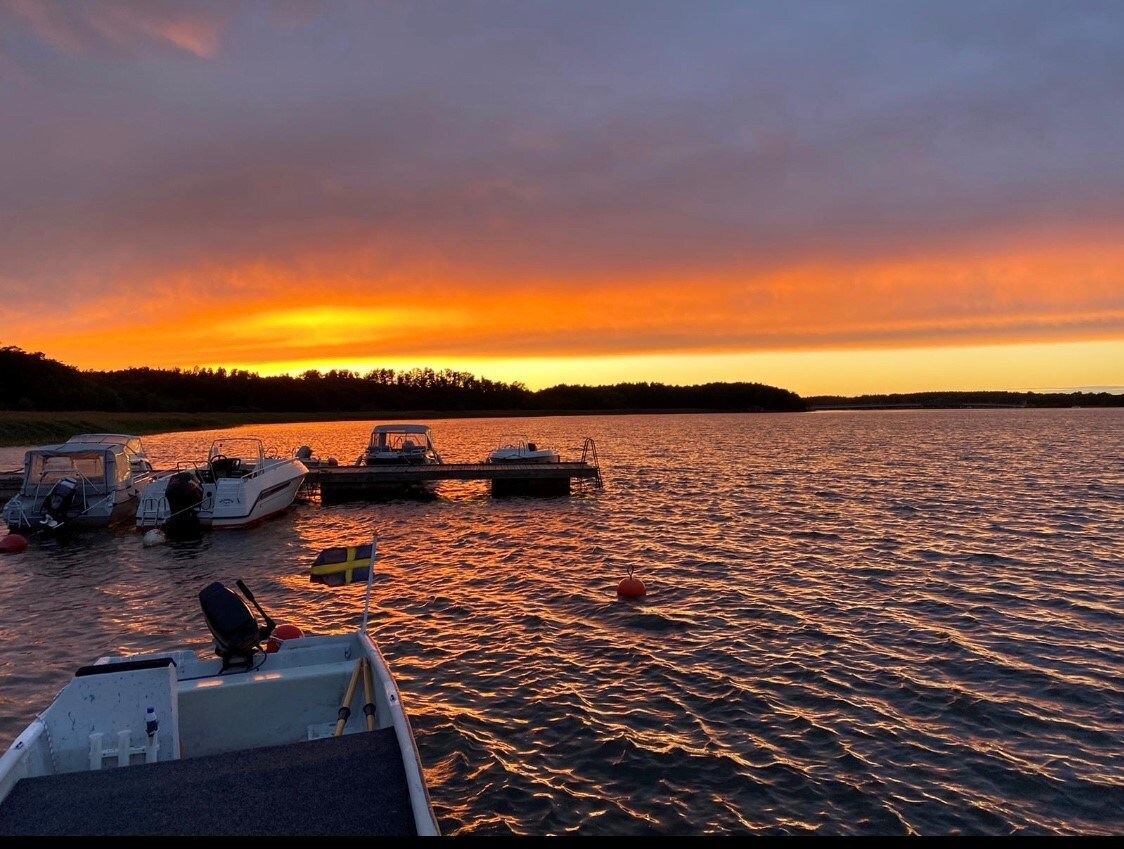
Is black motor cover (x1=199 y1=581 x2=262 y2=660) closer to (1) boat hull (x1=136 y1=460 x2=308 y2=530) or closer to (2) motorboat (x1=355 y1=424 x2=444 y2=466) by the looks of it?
(1) boat hull (x1=136 y1=460 x2=308 y2=530)

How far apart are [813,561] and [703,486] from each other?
19187 millimetres

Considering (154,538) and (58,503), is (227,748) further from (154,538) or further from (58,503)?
(58,503)

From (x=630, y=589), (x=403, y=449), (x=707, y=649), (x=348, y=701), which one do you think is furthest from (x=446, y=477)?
(x=348, y=701)

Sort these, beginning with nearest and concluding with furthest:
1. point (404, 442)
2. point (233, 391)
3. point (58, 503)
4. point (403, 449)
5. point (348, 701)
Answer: point (348, 701), point (58, 503), point (403, 449), point (404, 442), point (233, 391)

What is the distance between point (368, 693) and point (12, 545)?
71.4ft

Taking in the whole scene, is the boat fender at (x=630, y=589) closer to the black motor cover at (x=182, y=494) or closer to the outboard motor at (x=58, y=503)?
the black motor cover at (x=182, y=494)

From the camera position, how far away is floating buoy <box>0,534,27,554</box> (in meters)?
24.1

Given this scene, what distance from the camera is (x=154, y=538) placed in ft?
80.8

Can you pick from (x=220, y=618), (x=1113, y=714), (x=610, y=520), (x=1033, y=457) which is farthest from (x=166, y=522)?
(x=1033, y=457)

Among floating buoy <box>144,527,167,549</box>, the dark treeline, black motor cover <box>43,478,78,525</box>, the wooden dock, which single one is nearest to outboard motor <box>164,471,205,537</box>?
floating buoy <box>144,527,167,549</box>

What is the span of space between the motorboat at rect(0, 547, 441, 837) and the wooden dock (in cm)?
2595

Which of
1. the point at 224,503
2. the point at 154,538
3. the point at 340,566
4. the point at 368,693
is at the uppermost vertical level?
the point at 340,566

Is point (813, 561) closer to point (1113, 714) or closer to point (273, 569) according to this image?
point (1113, 714)

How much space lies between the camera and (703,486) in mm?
39969
